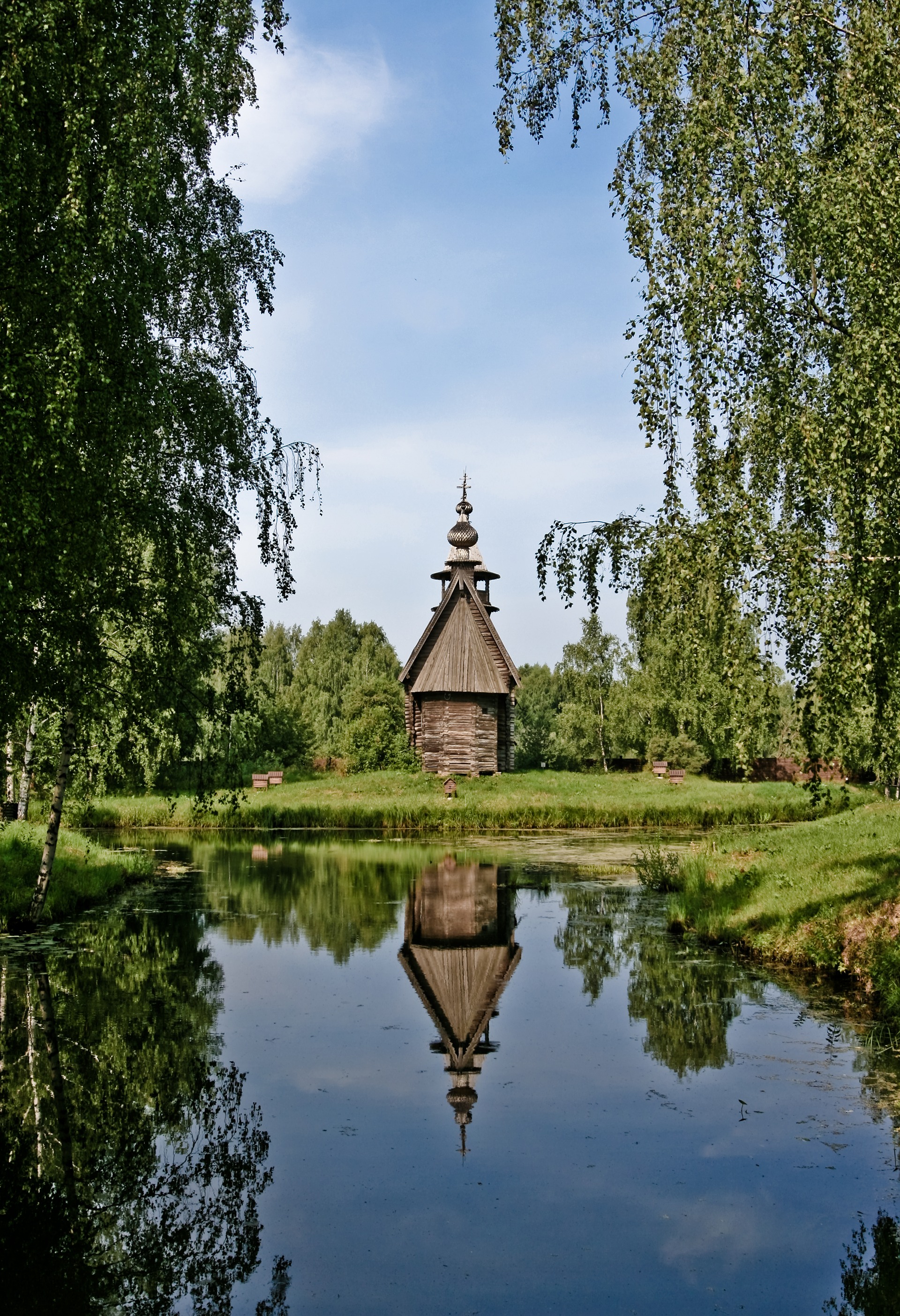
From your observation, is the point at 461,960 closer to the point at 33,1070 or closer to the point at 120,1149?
the point at 33,1070

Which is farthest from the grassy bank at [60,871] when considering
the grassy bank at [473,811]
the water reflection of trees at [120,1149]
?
the grassy bank at [473,811]

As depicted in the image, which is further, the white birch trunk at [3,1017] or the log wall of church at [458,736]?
the log wall of church at [458,736]

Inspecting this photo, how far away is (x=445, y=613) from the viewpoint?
4791 centimetres

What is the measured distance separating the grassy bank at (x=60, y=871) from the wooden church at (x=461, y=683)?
21.7 metres

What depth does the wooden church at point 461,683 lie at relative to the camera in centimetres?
4503

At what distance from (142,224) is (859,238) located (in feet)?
26.4

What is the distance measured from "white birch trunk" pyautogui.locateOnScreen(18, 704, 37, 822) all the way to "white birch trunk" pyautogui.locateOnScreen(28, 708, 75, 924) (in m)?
1.04

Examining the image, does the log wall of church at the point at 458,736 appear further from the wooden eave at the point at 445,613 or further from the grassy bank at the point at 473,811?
the grassy bank at the point at 473,811

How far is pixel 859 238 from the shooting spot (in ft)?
29.1

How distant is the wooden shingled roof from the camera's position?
4547cm

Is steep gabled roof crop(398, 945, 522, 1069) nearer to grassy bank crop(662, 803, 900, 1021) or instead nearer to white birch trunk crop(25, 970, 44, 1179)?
grassy bank crop(662, 803, 900, 1021)

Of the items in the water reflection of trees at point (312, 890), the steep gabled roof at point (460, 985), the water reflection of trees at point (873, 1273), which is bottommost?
the water reflection of trees at point (873, 1273)

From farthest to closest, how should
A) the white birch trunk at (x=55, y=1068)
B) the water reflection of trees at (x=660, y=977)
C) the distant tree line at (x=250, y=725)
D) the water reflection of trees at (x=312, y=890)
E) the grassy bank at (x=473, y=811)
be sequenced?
the grassy bank at (x=473, y=811)
the water reflection of trees at (x=312, y=890)
the distant tree line at (x=250, y=725)
the water reflection of trees at (x=660, y=977)
the white birch trunk at (x=55, y=1068)

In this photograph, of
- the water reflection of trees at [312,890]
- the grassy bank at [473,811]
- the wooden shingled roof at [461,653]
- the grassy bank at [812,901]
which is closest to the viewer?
the grassy bank at [812,901]
